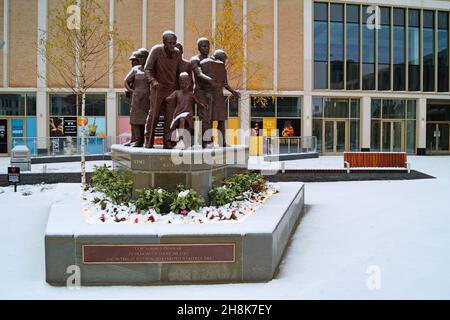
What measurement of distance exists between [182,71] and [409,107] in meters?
29.9

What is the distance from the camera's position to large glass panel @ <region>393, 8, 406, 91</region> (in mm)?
34750

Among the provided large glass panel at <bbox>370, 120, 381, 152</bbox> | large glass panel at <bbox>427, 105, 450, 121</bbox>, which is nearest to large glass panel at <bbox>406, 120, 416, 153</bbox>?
large glass panel at <bbox>427, 105, 450, 121</bbox>

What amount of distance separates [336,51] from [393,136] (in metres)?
7.67

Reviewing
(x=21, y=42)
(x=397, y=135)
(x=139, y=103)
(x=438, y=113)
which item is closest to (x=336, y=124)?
(x=397, y=135)

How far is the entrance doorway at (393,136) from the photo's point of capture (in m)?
35.7

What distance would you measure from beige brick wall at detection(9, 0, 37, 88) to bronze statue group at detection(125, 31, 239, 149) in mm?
21496

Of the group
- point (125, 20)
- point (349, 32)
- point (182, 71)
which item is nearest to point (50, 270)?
point (182, 71)

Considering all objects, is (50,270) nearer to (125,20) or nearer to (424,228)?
(424,228)

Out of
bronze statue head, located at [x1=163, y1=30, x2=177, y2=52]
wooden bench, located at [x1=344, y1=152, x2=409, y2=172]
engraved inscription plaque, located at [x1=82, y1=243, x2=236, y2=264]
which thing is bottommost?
engraved inscription plaque, located at [x1=82, y1=243, x2=236, y2=264]

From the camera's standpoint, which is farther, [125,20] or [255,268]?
[125,20]

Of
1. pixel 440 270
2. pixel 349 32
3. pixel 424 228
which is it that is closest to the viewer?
pixel 440 270

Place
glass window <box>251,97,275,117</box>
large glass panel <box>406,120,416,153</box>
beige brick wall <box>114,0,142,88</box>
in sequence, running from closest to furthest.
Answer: beige brick wall <box>114,0,142,88</box>, glass window <box>251,97,275,117</box>, large glass panel <box>406,120,416,153</box>

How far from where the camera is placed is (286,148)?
29.4 metres

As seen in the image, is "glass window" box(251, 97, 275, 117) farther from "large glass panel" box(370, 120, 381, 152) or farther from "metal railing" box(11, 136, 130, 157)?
"metal railing" box(11, 136, 130, 157)
